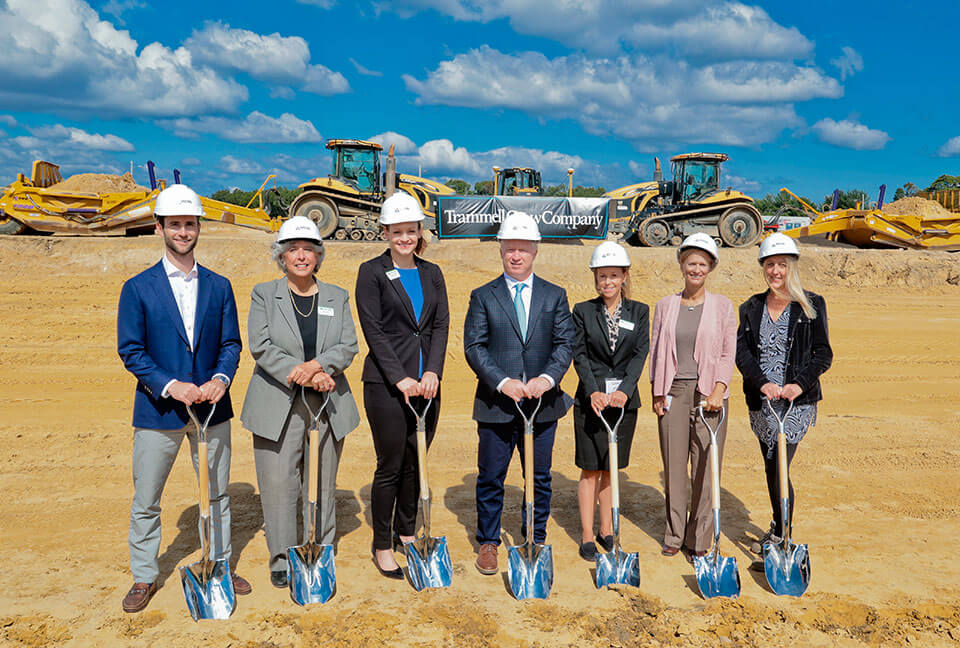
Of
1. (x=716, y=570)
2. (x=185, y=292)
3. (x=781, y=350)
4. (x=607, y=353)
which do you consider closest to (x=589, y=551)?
(x=716, y=570)

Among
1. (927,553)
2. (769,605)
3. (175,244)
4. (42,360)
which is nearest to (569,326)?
(769,605)

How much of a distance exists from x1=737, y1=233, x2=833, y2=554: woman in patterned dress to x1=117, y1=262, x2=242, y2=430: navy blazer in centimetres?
316

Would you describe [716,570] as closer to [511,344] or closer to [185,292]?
[511,344]

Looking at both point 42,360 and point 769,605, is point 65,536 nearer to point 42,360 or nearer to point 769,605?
point 769,605

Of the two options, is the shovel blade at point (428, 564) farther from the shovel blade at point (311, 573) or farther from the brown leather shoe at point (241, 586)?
the brown leather shoe at point (241, 586)

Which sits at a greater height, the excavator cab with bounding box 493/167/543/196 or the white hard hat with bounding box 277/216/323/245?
the excavator cab with bounding box 493/167/543/196

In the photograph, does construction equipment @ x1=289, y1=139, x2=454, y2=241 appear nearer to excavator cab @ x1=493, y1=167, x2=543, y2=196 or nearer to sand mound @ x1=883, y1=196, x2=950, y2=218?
excavator cab @ x1=493, y1=167, x2=543, y2=196

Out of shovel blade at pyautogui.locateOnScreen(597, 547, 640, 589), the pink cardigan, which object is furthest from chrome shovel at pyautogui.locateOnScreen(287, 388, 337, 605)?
the pink cardigan

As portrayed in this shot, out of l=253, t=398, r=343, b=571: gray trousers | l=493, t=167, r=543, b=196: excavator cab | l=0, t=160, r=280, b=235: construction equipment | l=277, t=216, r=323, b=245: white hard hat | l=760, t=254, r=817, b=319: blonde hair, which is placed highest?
l=493, t=167, r=543, b=196: excavator cab

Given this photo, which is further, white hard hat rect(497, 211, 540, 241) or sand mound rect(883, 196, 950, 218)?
sand mound rect(883, 196, 950, 218)

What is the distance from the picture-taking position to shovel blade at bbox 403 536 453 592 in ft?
12.8

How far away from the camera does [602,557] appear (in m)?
3.97

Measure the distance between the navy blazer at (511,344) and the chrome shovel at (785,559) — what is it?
1391 mm

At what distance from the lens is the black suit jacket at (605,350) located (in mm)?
4137
